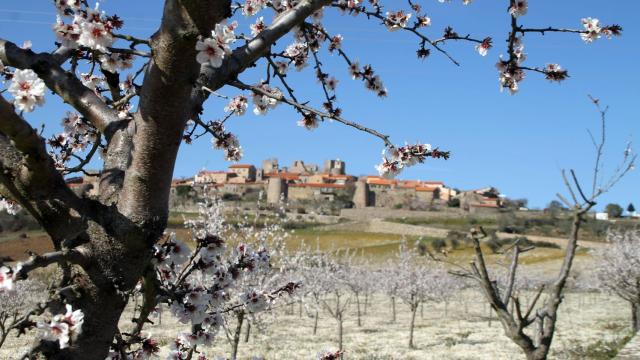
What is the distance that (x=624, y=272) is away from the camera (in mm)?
19359

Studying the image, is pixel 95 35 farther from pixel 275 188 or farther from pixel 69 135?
pixel 275 188

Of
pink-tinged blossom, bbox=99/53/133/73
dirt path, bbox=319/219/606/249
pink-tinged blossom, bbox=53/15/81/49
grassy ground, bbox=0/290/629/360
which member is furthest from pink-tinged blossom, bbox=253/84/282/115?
dirt path, bbox=319/219/606/249

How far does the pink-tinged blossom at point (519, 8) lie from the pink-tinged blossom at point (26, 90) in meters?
2.47

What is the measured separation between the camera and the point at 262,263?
12.1 feet

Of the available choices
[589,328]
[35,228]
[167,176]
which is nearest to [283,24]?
[167,176]

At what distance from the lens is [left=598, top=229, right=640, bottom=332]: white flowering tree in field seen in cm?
1820

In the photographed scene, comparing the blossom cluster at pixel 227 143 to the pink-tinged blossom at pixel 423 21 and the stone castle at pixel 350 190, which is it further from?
the stone castle at pixel 350 190

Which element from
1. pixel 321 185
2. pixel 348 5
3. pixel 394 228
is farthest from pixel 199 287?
pixel 321 185

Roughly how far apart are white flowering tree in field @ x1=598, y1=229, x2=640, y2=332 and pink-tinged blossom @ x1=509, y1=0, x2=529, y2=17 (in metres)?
16.9

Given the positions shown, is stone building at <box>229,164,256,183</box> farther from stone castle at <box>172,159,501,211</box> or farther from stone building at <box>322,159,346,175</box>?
stone building at <box>322,159,346,175</box>

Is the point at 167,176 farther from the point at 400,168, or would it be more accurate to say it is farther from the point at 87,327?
the point at 400,168

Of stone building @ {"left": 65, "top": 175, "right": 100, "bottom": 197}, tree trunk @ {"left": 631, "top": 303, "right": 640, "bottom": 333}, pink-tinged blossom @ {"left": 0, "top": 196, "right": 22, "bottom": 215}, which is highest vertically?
stone building @ {"left": 65, "top": 175, "right": 100, "bottom": 197}

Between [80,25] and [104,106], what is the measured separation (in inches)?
12.8

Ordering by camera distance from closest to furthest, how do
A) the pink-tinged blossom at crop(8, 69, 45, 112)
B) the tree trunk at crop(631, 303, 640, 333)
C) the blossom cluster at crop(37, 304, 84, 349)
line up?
1. the blossom cluster at crop(37, 304, 84, 349)
2. the pink-tinged blossom at crop(8, 69, 45, 112)
3. the tree trunk at crop(631, 303, 640, 333)
